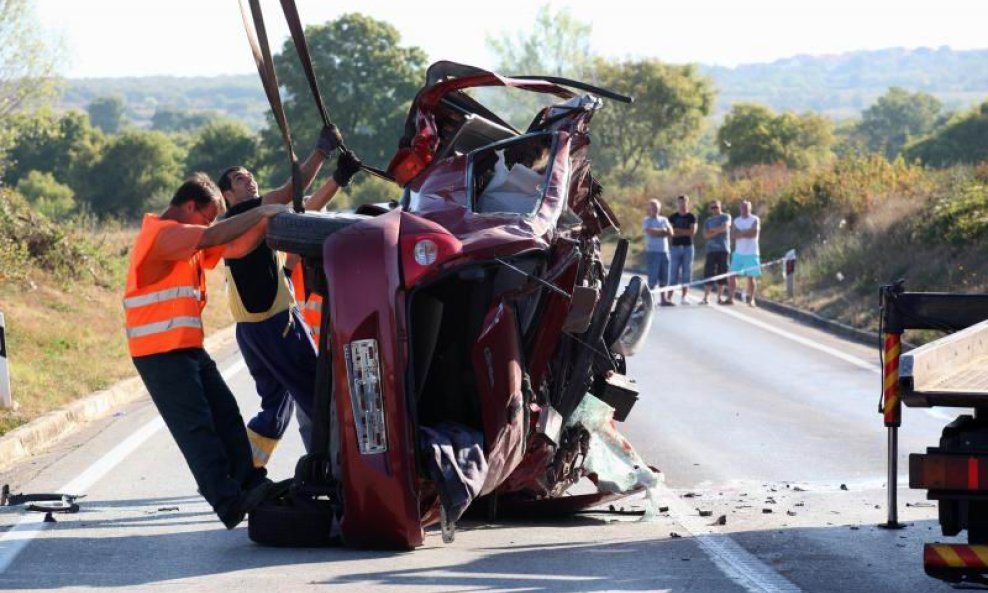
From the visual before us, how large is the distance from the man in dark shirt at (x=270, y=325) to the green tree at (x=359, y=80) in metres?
60.0

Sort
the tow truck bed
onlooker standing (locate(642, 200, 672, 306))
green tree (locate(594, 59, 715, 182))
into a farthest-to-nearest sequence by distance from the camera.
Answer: green tree (locate(594, 59, 715, 182)) < onlooker standing (locate(642, 200, 672, 306)) < the tow truck bed

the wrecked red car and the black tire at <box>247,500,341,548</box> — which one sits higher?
the wrecked red car

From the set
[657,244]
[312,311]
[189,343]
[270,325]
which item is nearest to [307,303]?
[312,311]

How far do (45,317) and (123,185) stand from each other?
181 feet

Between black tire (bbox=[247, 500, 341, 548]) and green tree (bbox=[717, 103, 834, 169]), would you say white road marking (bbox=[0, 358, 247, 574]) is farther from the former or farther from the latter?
green tree (bbox=[717, 103, 834, 169])

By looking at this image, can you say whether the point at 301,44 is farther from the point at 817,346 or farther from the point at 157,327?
the point at 817,346

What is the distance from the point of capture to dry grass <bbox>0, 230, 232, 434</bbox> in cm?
1449

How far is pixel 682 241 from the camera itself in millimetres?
27078

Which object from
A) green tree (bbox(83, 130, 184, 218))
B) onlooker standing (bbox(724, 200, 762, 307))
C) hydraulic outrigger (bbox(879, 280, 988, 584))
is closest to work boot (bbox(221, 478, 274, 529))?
hydraulic outrigger (bbox(879, 280, 988, 584))

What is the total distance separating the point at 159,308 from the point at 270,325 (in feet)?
2.99

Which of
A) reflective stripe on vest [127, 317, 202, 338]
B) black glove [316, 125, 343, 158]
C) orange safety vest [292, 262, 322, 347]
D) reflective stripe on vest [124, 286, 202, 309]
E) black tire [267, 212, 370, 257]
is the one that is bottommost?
orange safety vest [292, 262, 322, 347]

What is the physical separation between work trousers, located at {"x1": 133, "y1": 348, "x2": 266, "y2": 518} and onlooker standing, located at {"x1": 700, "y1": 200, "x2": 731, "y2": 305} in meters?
18.7

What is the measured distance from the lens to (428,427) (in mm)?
7672

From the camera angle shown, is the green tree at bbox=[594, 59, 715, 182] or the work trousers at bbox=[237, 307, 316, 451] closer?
the work trousers at bbox=[237, 307, 316, 451]
